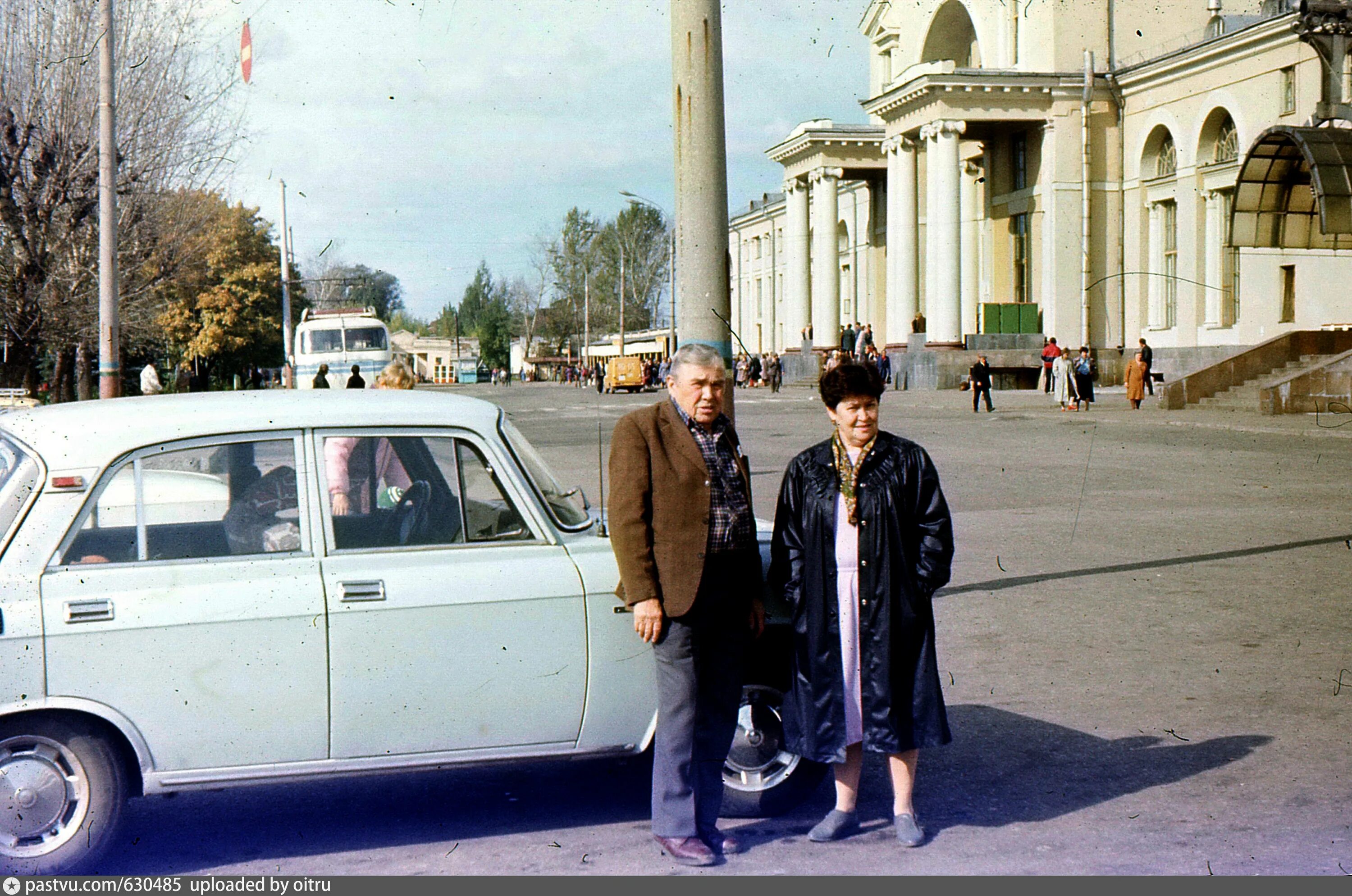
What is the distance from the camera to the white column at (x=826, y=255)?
67375 millimetres

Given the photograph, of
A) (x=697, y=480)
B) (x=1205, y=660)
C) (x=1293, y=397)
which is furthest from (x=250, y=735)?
(x=1293, y=397)

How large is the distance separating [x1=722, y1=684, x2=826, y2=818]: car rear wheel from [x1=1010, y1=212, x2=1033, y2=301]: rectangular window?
2092 inches

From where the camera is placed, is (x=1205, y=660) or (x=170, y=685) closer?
(x=170, y=685)

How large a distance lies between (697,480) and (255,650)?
1.51 m

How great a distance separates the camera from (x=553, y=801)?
546cm

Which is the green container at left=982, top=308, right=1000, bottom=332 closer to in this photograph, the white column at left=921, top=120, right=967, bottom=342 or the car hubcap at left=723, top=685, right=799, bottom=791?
the white column at left=921, top=120, right=967, bottom=342

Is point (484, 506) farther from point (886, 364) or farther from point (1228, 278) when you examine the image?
point (886, 364)

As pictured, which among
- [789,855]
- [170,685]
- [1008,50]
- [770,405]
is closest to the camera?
[170,685]

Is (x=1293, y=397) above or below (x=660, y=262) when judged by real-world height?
below

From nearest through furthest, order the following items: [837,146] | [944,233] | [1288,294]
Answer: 1. [1288,294]
2. [944,233]
3. [837,146]

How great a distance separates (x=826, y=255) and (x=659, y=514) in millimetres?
64975

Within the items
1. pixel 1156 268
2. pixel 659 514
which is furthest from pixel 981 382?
pixel 659 514

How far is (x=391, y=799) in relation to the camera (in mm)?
5473

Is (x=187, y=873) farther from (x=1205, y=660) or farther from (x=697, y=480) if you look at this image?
(x=1205, y=660)
